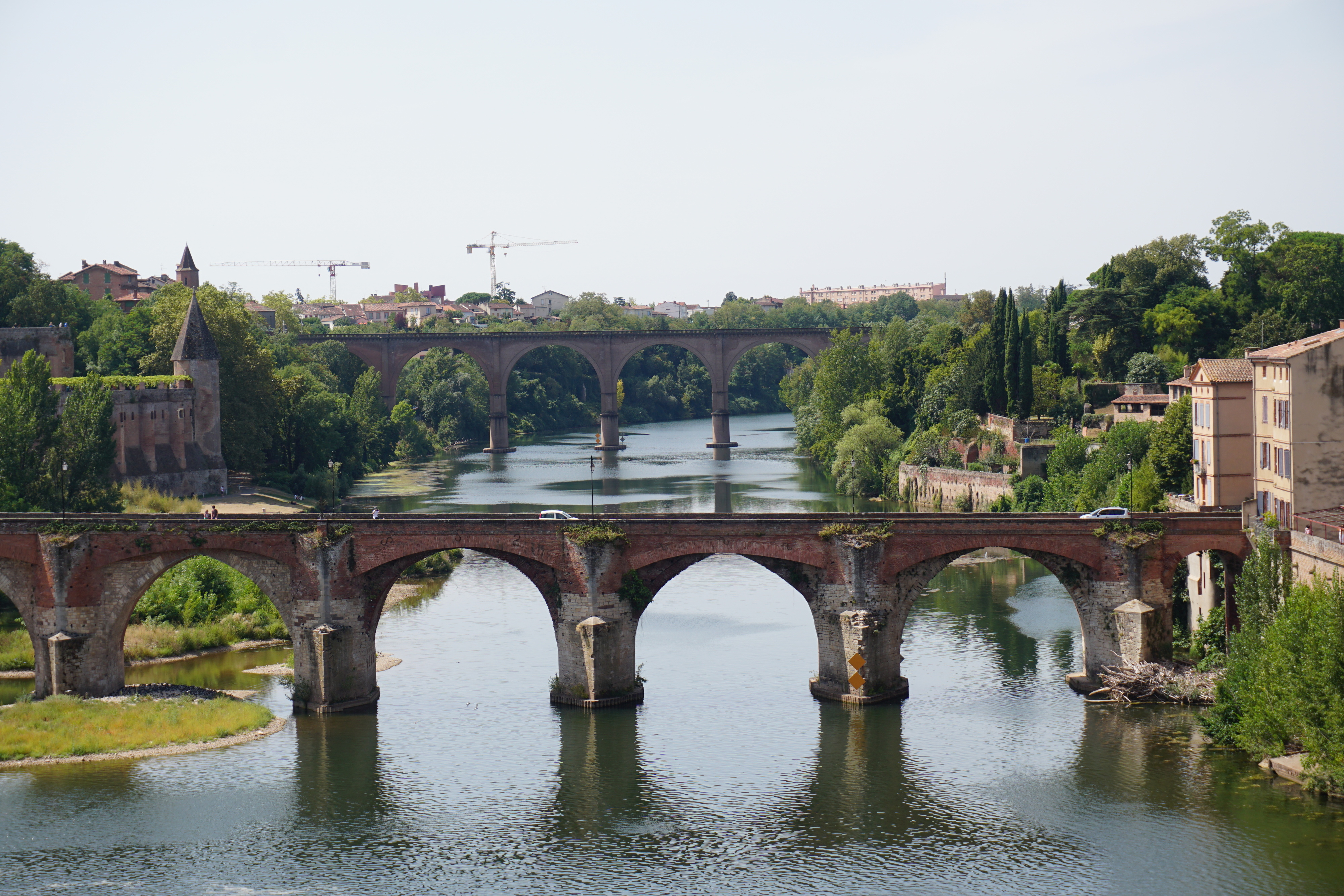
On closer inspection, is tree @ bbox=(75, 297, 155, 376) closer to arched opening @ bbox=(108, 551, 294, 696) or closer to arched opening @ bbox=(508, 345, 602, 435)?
arched opening @ bbox=(108, 551, 294, 696)

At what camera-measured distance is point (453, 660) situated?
187ft

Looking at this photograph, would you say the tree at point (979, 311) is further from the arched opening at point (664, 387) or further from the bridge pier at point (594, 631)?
the bridge pier at point (594, 631)

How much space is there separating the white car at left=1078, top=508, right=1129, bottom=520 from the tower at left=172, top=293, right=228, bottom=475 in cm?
5955

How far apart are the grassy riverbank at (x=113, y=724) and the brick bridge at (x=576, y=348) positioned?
314 feet

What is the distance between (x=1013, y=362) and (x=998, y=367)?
124 inches

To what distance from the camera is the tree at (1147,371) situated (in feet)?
296

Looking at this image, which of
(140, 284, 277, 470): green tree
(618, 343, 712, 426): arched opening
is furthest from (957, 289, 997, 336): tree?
(140, 284, 277, 470): green tree

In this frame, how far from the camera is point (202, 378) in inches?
3656

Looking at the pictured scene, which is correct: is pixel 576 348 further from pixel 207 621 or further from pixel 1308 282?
Answer: pixel 207 621

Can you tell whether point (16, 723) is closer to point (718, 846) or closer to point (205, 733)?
point (205, 733)

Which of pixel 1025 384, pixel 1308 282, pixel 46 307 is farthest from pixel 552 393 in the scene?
pixel 1308 282

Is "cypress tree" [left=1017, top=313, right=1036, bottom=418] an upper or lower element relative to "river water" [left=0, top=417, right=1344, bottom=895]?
upper

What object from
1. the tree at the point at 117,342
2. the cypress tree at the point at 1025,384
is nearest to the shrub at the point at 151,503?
the tree at the point at 117,342

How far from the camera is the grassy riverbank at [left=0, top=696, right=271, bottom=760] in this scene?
46.7m
